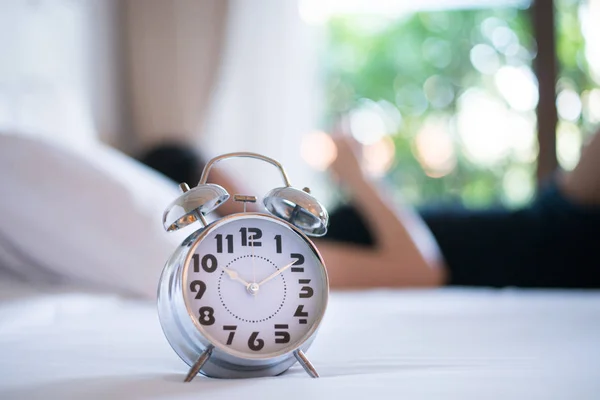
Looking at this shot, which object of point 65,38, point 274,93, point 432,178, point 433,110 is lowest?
point 432,178

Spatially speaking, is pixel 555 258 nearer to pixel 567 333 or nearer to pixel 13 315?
pixel 567 333

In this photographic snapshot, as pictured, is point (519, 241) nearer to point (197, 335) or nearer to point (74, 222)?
point (74, 222)

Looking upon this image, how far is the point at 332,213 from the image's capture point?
103 inches

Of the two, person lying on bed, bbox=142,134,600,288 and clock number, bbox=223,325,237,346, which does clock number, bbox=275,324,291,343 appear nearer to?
clock number, bbox=223,325,237,346

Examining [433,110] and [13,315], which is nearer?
[13,315]

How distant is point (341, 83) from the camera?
3.65 m

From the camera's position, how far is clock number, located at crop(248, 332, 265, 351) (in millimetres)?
808

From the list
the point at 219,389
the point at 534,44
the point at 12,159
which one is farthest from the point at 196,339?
the point at 534,44

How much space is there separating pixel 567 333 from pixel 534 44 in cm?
247

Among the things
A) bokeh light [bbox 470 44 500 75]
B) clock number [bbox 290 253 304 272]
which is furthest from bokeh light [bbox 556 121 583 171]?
clock number [bbox 290 253 304 272]

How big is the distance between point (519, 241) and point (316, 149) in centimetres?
140

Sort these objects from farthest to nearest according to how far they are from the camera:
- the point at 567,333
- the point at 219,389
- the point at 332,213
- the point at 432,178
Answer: the point at 432,178 → the point at 332,213 → the point at 567,333 → the point at 219,389

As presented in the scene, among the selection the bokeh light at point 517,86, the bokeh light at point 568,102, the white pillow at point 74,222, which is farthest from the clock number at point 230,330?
the bokeh light at point 517,86

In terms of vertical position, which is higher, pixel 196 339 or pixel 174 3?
pixel 174 3
